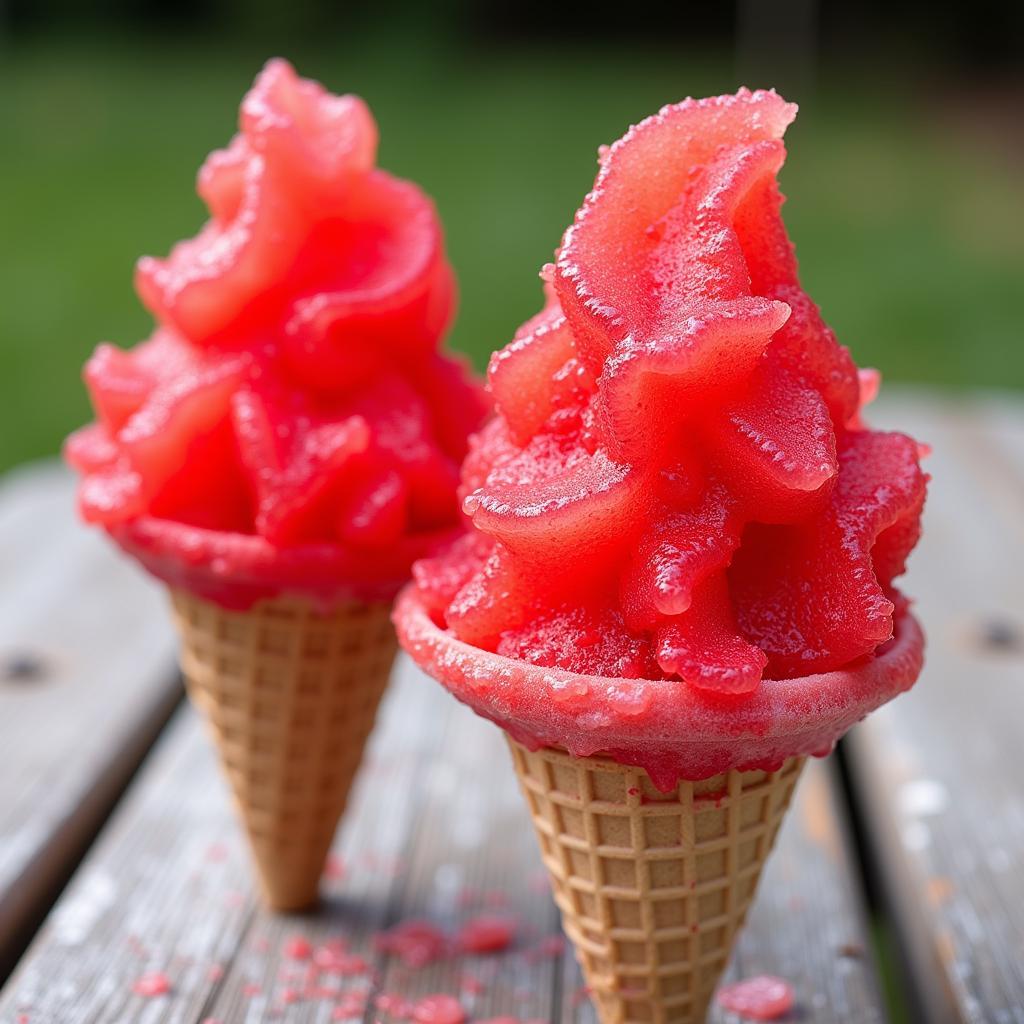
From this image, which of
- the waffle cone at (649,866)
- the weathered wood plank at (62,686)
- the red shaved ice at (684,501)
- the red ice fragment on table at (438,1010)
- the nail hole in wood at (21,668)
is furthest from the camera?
the nail hole in wood at (21,668)

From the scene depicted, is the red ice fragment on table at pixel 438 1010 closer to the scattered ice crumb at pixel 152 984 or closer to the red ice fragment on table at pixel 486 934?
the red ice fragment on table at pixel 486 934

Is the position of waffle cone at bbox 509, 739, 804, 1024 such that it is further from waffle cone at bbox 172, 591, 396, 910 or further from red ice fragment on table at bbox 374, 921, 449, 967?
waffle cone at bbox 172, 591, 396, 910

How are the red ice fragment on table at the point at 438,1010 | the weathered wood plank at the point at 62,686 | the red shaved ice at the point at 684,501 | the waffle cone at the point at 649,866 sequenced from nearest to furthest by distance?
1. the red shaved ice at the point at 684,501
2. the waffle cone at the point at 649,866
3. the red ice fragment on table at the point at 438,1010
4. the weathered wood plank at the point at 62,686

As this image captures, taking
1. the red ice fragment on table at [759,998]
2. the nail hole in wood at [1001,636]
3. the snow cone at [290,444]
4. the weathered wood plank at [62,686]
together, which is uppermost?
the snow cone at [290,444]

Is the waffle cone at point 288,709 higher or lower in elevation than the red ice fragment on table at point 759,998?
higher

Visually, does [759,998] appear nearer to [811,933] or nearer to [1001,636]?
[811,933]

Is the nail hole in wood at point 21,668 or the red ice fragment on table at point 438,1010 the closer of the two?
the red ice fragment on table at point 438,1010

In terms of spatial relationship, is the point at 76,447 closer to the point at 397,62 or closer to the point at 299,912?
the point at 299,912

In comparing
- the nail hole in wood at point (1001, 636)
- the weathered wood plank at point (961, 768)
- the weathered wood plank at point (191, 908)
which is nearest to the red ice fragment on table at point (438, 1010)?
the weathered wood plank at point (191, 908)

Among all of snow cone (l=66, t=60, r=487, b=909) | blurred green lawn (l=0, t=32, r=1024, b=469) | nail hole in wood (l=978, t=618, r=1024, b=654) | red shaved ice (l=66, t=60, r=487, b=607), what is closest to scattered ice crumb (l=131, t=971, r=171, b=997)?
snow cone (l=66, t=60, r=487, b=909)
